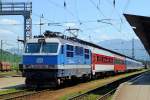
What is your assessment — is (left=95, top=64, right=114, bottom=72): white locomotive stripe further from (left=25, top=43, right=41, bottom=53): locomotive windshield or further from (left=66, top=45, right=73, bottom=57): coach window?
(left=25, top=43, right=41, bottom=53): locomotive windshield

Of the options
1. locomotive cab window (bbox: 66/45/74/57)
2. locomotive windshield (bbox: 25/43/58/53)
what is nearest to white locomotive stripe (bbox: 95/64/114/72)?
locomotive cab window (bbox: 66/45/74/57)

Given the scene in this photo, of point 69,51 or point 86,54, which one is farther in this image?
point 86,54

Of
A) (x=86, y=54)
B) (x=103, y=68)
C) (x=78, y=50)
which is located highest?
(x=78, y=50)

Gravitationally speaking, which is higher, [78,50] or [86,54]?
[78,50]

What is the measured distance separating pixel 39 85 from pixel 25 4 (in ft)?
92.9

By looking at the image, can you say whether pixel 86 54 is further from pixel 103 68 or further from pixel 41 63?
pixel 103 68

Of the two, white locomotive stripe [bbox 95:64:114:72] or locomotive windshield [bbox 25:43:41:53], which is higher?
locomotive windshield [bbox 25:43:41:53]

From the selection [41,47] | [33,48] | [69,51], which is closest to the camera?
[41,47]

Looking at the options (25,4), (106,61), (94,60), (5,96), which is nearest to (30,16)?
(25,4)

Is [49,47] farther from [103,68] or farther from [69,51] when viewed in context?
[103,68]

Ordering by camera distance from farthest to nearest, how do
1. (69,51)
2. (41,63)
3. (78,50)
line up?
(78,50)
(69,51)
(41,63)

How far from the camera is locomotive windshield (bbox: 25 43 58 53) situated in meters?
25.2

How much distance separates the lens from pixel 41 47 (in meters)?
25.5

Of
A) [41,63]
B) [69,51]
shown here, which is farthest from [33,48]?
[69,51]
